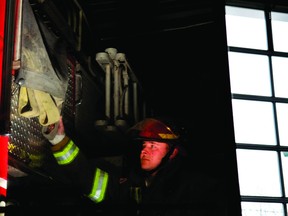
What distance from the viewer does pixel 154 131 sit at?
4398 millimetres

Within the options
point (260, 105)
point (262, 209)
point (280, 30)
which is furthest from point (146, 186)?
point (280, 30)

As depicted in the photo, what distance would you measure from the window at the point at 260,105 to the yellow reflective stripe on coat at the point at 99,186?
1.48m

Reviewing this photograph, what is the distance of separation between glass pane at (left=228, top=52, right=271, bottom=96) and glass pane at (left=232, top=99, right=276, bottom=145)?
0.46 ft

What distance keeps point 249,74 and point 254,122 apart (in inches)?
21.8

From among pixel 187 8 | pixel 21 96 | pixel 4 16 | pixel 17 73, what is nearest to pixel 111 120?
pixel 187 8

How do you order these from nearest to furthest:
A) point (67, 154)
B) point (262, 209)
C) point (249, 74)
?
point (67, 154) < point (262, 209) < point (249, 74)

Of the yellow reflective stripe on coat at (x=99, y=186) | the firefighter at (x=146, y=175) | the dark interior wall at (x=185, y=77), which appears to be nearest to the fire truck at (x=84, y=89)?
the dark interior wall at (x=185, y=77)

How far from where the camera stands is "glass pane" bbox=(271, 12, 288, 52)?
5.57 meters

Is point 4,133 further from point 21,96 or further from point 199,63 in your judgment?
point 199,63

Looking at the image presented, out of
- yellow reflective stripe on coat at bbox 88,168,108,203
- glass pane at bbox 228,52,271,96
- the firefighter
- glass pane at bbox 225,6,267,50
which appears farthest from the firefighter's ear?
glass pane at bbox 225,6,267,50

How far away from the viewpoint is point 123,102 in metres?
4.69

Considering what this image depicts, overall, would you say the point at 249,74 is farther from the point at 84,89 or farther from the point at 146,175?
the point at 84,89

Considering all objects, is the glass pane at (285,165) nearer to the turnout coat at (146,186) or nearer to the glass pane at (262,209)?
the glass pane at (262,209)

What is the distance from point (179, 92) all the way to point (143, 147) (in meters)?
1.51
